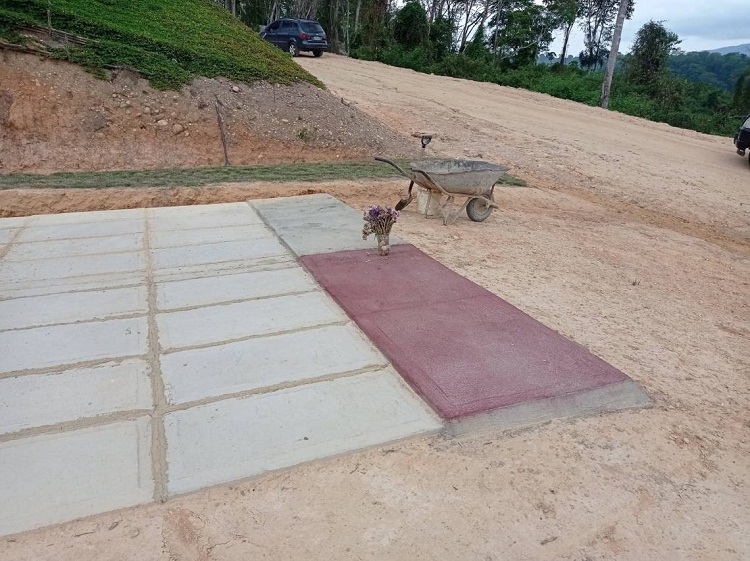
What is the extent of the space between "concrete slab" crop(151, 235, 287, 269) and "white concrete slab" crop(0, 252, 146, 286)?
0.21 m

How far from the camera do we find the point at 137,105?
10.8 metres

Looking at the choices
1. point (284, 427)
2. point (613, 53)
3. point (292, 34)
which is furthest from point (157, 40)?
point (613, 53)

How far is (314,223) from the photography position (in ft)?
21.4

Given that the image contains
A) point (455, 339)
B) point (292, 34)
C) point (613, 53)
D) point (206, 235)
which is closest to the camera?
point (455, 339)

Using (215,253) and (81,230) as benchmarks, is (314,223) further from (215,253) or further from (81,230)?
(81,230)

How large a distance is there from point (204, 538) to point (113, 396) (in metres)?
1.21

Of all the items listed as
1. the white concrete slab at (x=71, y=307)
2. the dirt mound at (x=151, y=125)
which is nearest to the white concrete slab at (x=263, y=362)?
the white concrete slab at (x=71, y=307)

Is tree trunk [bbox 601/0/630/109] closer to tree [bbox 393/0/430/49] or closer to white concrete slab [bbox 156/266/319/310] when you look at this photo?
tree [bbox 393/0/430/49]

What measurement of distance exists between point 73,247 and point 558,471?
16.5 ft

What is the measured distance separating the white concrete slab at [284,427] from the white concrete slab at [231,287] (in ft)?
4.88

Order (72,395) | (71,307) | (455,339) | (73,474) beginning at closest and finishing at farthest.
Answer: (73,474), (72,395), (455,339), (71,307)

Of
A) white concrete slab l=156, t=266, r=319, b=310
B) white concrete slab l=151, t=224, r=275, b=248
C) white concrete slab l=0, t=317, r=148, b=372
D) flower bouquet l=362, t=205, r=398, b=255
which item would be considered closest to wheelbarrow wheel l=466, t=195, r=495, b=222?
flower bouquet l=362, t=205, r=398, b=255

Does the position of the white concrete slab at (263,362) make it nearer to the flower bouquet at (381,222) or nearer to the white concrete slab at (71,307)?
the white concrete slab at (71,307)

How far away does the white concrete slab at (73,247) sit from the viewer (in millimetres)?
5320
